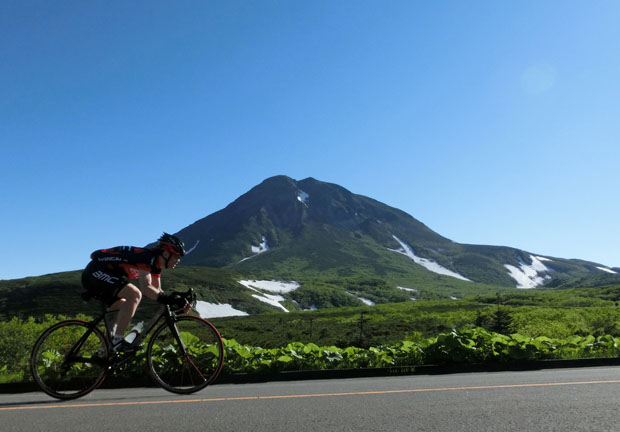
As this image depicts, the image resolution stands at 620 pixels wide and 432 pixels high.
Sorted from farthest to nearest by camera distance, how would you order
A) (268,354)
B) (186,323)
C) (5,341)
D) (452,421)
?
(5,341)
(268,354)
(186,323)
(452,421)

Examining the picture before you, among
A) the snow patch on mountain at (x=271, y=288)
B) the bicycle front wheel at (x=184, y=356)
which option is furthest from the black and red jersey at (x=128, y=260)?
the snow patch on mountain at (x=271, y=288)

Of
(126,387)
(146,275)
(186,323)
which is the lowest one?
(126,387)

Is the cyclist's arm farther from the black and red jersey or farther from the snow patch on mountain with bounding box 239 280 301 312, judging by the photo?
the snow patch on mountain with bounding box 239 280 301 312

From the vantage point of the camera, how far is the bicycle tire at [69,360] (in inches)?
262

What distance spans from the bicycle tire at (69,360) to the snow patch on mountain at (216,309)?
340 ft

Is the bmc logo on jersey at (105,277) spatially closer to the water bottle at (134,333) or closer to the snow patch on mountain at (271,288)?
the water bottle at (134,333)

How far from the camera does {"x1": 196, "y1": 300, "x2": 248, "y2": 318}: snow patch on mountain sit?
110 m

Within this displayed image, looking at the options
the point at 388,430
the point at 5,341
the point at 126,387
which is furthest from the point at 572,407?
the point at 5,341

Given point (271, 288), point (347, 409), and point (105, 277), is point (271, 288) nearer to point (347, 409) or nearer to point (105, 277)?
point (105, 277)

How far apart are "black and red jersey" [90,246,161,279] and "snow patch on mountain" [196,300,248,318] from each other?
10428 cm

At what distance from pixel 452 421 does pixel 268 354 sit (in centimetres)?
579

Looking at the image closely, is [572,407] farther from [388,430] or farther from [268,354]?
[268,354]

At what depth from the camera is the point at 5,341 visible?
17.3 m

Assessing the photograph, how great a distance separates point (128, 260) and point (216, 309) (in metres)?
112
